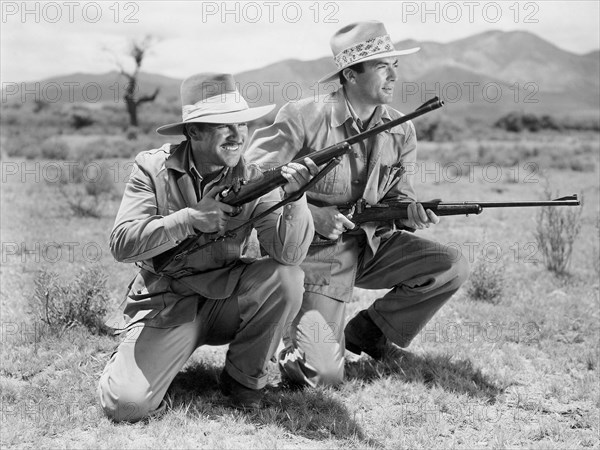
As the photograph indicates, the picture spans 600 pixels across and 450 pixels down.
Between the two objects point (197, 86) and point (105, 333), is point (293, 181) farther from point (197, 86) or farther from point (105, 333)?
point (105, 333)

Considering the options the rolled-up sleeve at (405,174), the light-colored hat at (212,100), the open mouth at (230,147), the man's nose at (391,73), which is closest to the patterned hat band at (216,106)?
the light-colored hat at (212,100)

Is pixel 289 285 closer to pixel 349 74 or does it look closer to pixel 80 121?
pixel 349 74

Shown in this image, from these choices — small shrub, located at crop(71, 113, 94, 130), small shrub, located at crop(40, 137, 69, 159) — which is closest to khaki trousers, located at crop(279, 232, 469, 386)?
small shrub, located at crop(40, 137, 69, 159)

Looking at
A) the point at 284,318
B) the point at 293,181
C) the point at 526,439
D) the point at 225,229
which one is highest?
the point at 293,181

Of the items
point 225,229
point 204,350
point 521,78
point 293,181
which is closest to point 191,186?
point 225,229

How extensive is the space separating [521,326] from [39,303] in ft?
12.2

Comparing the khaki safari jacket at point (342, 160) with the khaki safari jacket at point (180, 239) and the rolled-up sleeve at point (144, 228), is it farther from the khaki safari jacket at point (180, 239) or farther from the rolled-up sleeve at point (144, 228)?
the rolled-up sleeve at point (144, 228)

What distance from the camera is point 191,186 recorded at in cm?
435

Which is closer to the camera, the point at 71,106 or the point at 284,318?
the point at 284,318

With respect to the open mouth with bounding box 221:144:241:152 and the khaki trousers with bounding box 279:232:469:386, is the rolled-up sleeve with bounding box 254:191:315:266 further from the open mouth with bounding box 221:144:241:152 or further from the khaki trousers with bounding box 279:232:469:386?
the khaki trousers with bounding box 279:232:469:386

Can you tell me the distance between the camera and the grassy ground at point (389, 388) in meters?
4.09

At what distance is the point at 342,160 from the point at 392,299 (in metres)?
1.05

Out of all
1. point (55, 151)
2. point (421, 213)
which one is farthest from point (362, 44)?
Result: point (55, 151)

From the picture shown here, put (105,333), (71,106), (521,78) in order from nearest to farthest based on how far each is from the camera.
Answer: (105,333), (71,106), (521,78)
